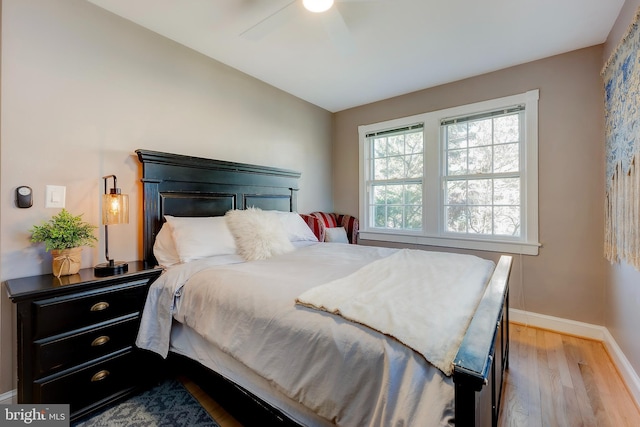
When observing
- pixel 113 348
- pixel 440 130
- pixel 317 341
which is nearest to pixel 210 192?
pixel 113 348

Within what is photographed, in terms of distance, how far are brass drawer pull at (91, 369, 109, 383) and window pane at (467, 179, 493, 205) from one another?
Answer: 3491 mm

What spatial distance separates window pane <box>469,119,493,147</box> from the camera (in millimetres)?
3023

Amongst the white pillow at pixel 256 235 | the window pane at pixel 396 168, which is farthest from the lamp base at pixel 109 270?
the window pane at pixel 396 168

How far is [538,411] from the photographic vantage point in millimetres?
1608

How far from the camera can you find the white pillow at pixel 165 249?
200 cm

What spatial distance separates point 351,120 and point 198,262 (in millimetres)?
3086

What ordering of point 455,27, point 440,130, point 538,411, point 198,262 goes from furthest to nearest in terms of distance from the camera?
point 440,130, point 455,27, point 198,262, point 538,411

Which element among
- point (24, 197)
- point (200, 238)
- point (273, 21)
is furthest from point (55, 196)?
point (273, 21)

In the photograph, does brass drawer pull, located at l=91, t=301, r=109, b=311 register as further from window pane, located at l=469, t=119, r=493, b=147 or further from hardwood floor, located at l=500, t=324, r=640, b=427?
window pane, located at l=469, t=119, r=493, b=147

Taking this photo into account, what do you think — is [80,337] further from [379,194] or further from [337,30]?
[379,194]

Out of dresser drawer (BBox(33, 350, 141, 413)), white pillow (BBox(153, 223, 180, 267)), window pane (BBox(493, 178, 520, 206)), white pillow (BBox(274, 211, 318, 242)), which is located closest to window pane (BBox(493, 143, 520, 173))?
window pane (BBox(493, 178, 520, 206))

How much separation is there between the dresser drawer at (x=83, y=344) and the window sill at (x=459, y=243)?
9.38ft

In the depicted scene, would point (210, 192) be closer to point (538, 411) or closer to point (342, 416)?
point (342, 416)

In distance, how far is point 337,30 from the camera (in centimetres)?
183
